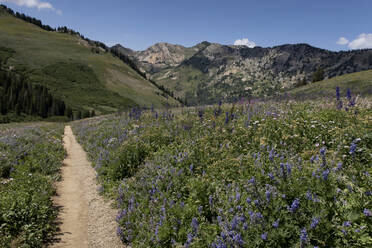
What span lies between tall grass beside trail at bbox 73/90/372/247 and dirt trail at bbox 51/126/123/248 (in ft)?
1.46

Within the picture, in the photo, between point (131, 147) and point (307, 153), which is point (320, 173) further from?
point (131, 147)

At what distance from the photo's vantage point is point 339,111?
879cm

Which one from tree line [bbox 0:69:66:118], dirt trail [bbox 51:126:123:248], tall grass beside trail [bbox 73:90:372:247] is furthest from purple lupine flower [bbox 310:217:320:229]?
tree line [bbox 0:69:66:118]

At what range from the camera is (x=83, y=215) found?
7289 millimetres

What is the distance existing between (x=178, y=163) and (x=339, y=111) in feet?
20.1

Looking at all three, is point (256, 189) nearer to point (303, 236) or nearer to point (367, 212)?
point (303, 236)

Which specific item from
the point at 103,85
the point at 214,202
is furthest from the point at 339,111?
the point at 103,85

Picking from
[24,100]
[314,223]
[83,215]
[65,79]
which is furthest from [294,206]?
[65,79]

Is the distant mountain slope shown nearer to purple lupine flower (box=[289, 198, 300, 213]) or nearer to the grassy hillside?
the grassy hillside

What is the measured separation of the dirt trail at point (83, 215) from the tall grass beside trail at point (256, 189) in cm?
45

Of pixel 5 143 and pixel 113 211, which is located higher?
pixel 5 143

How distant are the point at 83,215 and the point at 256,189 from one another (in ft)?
18.1

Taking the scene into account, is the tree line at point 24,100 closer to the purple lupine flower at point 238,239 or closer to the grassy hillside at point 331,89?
the grassy hillside at point 331,89

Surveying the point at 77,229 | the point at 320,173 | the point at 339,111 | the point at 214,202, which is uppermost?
the point at 339,111
